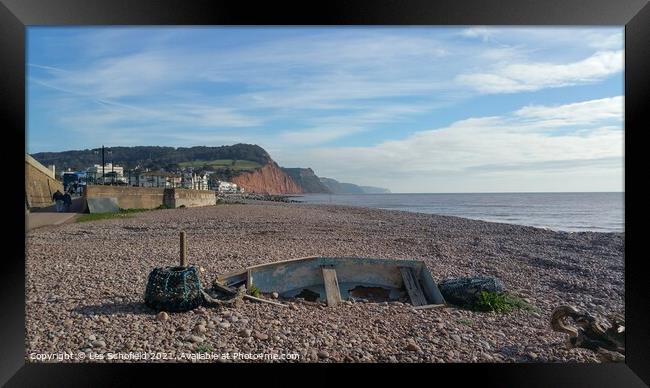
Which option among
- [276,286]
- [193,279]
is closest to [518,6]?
[193,279]

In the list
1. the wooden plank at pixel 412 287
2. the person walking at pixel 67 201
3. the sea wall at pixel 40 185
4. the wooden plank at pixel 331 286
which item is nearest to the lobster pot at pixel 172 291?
the wooden plank at pixel 331 286

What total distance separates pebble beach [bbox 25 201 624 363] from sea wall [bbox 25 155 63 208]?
63.6 inches

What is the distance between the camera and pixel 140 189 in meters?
15.5

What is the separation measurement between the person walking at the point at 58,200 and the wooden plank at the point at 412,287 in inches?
417

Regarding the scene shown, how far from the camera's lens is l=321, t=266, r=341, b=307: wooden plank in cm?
461

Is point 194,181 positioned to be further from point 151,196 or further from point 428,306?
point 428,306

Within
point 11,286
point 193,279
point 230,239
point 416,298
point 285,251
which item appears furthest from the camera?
point 230,239

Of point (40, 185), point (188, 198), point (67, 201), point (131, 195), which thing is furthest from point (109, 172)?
point (188, 198)

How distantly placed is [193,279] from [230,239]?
5.82 meters

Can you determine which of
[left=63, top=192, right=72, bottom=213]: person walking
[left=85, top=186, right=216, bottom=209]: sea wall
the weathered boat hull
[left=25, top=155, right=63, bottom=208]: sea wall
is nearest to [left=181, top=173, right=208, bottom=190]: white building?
[left=85, top=186, right=216, bottom=209]: sea wall

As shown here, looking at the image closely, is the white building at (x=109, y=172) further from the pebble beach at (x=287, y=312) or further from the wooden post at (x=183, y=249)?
the wooden post at (x=183, y=249)

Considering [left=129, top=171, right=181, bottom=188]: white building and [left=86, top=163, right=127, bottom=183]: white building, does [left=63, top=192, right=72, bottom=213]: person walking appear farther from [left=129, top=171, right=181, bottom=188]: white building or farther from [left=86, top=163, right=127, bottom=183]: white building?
[left=129, top=171, right=181, bottom=188]: white building

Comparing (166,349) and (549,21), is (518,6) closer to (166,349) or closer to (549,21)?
(549,21)

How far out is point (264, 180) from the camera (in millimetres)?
25312
